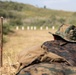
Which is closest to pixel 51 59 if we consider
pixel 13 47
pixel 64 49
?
pixel 64 49

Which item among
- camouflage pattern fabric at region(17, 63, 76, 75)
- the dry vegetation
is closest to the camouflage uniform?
camouflage pattern fabric at region(17, 63, 76, 75)

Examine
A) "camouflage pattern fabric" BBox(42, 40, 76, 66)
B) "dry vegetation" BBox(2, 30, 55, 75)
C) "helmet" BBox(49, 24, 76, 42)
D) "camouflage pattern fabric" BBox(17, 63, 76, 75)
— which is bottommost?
"dry vegetation" BBox(2, 30, 55, 75)

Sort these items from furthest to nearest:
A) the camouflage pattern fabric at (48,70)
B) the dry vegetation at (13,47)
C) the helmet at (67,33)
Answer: the dry vegetation at (13,47)
the helmet at (67,33)
the camouflage pattern fabric at (48,70)

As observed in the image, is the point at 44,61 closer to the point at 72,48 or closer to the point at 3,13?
the point at 72,48

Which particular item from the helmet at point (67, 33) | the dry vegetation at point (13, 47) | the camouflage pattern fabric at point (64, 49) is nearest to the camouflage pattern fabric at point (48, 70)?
the camouflage pattern fabric at point (64, 49)

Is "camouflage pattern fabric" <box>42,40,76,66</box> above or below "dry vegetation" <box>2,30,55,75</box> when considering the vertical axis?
above

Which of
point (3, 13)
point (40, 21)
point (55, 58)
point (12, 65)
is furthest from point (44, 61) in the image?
point (3, 13)

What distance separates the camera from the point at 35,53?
18.3 feet

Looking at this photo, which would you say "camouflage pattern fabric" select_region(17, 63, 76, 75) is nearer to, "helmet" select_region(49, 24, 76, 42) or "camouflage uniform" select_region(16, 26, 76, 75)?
"camouflage uniform" select_region(16, 26, 76, 75)

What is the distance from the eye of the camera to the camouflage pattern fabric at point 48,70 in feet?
15.1

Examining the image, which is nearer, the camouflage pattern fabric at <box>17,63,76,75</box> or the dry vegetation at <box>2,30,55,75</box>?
the camouflage pattern fabric at <box>17,63,76,75</box>

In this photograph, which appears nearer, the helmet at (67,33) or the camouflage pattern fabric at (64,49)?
the camouflage pattern fabric at (64,49)

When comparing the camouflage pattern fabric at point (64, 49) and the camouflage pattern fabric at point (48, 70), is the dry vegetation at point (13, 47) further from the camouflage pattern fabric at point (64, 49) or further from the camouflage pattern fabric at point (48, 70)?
the camouflage pattern fabric at point (48, 70)

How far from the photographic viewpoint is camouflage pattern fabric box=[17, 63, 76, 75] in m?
4.60
